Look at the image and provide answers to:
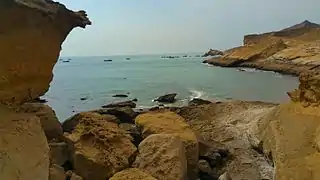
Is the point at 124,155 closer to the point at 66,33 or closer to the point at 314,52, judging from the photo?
the point at 66,33

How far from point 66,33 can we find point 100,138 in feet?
13.8

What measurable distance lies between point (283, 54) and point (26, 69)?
220 feet

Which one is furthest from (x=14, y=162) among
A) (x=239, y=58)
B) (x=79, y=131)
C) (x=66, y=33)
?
(x=239, y=58)

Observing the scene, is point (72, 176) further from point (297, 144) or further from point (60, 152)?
point (297, 144)

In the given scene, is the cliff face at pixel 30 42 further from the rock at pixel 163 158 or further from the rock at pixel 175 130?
the rock at pixel 175 130

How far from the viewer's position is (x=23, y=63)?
16.1 ft

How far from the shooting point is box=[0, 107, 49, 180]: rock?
460 centimetres

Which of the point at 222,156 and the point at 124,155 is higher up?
the point at 124,155

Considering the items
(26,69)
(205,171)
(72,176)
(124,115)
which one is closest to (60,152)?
(72,176)

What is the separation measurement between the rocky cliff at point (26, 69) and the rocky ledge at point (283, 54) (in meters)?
40.4

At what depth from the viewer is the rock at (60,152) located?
856 centimetres

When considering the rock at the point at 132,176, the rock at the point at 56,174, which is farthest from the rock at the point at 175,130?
the rock at the point at 56,174

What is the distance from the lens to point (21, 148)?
15.7 ft

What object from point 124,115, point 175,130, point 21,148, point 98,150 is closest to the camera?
point 21,148
